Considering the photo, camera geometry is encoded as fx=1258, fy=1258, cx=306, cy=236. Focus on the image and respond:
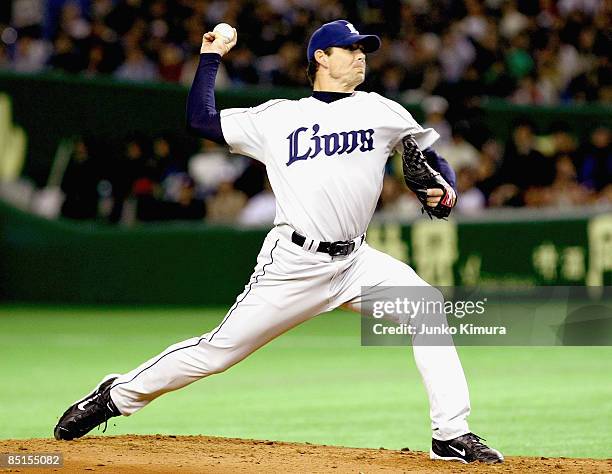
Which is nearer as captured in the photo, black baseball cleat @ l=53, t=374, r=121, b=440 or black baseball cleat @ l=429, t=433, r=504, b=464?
black baseball cleat @ l=429, t=433, r=504, b=464

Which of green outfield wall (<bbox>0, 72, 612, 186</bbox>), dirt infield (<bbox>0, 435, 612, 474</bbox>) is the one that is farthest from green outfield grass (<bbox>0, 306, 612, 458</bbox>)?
green outfield wall (<bbox>0, 72, 612, 186</bbox>)

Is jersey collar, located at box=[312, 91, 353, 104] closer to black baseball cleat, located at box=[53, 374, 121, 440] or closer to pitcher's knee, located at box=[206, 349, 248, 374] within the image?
pitcher's knee, located at box=[206, 349, 248, 374]

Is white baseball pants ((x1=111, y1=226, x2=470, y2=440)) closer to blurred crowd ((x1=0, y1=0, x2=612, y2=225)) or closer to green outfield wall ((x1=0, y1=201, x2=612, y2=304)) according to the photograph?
green outfield wall ((x1=0, y1=201, x2=612, y2=304))

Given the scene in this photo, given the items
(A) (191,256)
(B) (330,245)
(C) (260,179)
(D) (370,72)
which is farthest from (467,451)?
(D) (370,72)

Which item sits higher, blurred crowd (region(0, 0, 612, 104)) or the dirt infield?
blurred crowd (region(0, 0, 612, 104))

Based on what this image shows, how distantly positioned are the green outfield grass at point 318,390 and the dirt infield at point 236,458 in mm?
727

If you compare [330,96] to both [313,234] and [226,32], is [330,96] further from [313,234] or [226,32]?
[313,234]

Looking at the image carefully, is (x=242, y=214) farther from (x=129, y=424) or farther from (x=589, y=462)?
(x=589, y=462)

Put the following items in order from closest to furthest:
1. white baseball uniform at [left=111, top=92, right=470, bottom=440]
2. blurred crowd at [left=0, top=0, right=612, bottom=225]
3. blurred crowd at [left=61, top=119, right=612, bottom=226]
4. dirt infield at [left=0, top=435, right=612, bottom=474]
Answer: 1. dirt infield at [left=0, top=435, right=612, bottom=474]
2. white baseball uniform at [left=111, top=92, right=470, bottom=440]
3. blurred crowd at [left=61, top=119, right=612, bottom=226]
4. blurred crowd at [left=0, top=0, right=612, bottom=225]

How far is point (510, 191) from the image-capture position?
15.0 m

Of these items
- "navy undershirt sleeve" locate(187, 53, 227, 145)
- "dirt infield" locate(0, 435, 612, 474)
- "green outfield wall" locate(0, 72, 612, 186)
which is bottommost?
"dirt infield" locate(0, 435, 612, 474)

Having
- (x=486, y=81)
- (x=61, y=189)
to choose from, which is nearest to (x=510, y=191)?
(x=486, y=81)

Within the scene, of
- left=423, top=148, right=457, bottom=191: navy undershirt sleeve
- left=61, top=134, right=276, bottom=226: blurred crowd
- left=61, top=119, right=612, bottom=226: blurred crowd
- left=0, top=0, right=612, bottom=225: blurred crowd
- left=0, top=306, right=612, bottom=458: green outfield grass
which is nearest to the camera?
left=423, top=148, right=457, bottom=191: navy undershirt sleeve

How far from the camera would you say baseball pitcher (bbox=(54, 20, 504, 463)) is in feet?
19.0
